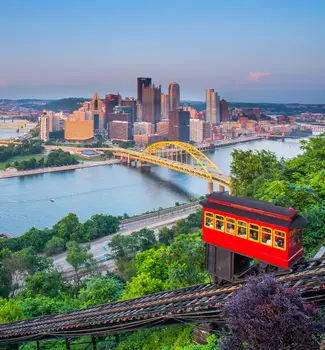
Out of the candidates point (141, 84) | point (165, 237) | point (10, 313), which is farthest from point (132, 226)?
point (141, 84)

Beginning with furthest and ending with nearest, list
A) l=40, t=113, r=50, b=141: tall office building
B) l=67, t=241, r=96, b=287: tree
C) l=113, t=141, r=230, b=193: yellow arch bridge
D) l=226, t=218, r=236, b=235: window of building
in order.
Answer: l=40, t=113, r=50, b=141: tall office building
l=113, t=141, r=230, b=193: yellow arch bridge
l=67, t=241, r=96, b=287: tree
l=226, t=218, r=236, b=235: window of building

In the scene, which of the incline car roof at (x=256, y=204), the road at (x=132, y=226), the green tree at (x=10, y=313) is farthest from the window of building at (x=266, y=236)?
the road at (x=132, y=226)

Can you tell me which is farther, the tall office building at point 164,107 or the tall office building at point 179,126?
the tall office building at point 164,107

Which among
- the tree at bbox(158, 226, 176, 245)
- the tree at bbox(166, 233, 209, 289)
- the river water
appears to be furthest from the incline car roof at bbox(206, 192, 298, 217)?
the river water

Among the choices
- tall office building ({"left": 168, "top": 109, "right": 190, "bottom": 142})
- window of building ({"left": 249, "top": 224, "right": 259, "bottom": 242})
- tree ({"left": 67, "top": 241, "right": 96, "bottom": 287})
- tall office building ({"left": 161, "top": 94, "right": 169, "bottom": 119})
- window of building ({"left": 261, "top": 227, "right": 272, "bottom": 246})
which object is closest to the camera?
window of building ({"left": 261, "top": 227, "right": 272, "bottom": 246})

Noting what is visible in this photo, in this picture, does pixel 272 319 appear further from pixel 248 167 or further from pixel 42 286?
pixel 248 167

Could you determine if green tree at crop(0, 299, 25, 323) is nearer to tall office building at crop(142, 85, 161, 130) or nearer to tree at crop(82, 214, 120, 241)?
tree at crop(82, 214, 120, 241)

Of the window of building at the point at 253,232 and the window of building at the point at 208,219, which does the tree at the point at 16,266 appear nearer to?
the window of building at the point at 208,219

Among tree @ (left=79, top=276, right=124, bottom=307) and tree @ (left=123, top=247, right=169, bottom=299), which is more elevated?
tree @ (left=123, top=247, right=169, bottom=299)
